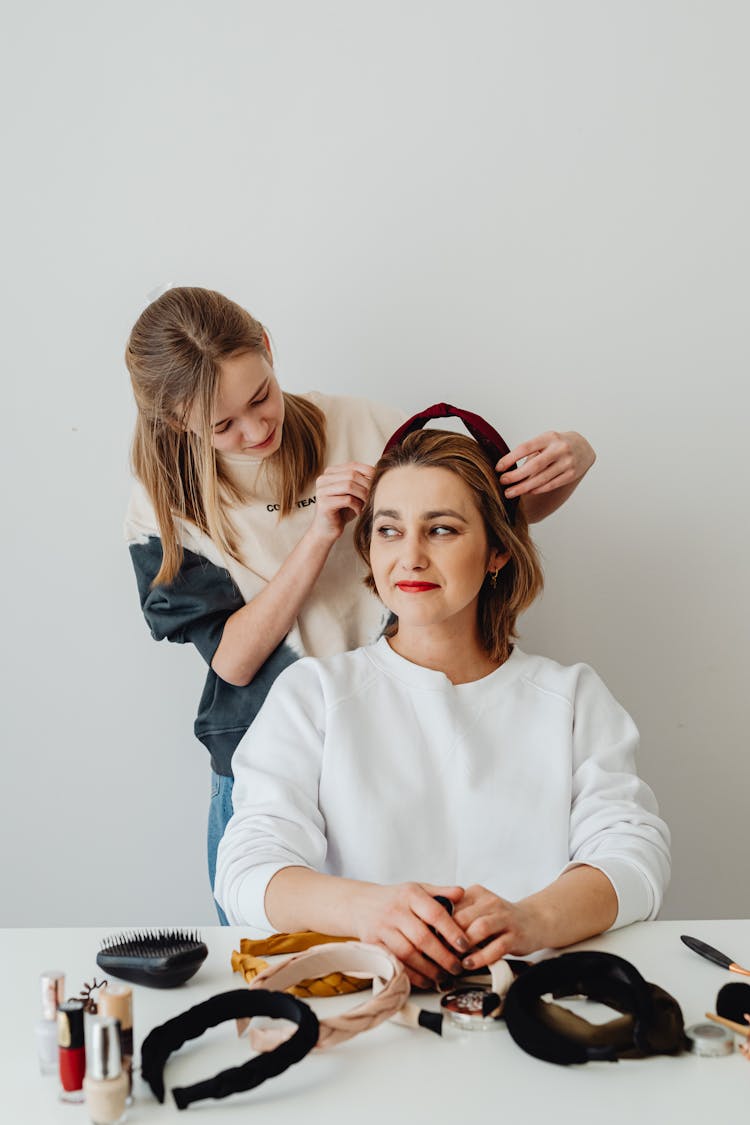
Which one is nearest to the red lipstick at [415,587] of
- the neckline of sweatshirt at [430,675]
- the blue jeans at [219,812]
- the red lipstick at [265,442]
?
the neckline of sweatshirt at [430,675]

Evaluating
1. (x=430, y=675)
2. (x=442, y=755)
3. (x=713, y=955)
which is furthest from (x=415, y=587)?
(x=713, y=955)

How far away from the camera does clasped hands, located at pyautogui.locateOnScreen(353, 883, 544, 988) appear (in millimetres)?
1156

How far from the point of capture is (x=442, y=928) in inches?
46.3

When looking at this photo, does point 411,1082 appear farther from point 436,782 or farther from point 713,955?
point 436,782

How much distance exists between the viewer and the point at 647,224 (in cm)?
215

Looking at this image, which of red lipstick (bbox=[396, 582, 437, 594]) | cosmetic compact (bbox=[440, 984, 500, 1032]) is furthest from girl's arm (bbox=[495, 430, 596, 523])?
cosmetic compact (bbox=[440, 984, 500, 1032])

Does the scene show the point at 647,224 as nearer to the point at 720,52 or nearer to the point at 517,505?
the point at 720,52

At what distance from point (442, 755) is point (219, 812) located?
1.78 ft

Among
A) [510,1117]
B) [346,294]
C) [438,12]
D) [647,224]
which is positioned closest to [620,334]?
[647,224]

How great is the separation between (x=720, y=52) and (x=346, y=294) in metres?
0.83

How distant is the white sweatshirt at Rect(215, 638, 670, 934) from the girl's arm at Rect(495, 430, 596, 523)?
0.30 metres

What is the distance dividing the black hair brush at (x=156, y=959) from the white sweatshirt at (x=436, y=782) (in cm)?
24

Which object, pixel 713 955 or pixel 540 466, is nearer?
pixel 713 955

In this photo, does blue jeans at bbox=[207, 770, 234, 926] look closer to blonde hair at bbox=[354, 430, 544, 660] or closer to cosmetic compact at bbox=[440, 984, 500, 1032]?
blonde hair at bbox=[354, 430, 544, 660]
